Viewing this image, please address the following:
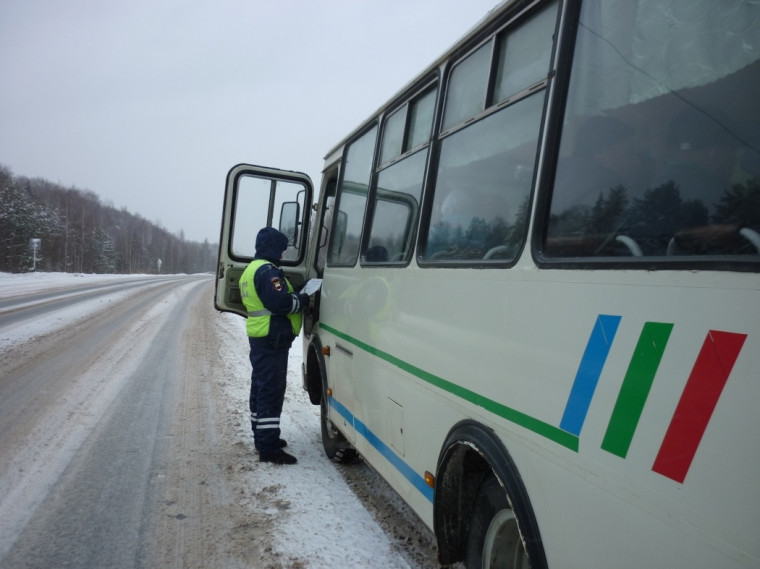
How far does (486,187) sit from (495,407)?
93cm

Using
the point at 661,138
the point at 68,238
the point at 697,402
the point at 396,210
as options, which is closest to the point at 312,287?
the point at 396,210

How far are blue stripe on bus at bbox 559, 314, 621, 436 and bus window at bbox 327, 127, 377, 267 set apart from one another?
241 cm

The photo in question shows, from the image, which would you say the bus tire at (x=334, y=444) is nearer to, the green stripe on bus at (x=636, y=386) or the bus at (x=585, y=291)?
the bus at (x=585, y=291)

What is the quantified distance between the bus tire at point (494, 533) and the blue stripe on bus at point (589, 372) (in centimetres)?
62

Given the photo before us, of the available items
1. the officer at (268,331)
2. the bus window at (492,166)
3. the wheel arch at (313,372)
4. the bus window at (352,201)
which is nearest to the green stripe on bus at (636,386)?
the bus window at (492,166)

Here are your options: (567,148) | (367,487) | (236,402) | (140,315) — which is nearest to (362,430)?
(367,487)

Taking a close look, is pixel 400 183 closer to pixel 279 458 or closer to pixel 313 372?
pixel 313 372

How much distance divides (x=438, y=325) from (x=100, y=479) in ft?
11.0

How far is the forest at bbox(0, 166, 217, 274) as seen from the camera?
51.8 m

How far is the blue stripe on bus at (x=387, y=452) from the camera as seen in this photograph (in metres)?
2.60

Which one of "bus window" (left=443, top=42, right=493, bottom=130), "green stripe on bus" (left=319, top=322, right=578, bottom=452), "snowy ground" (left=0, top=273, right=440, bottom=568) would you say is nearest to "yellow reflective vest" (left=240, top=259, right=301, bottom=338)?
"snowy ground" (left=0, top=273, right=440, bottom=568)

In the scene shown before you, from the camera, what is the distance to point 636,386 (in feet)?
4.24

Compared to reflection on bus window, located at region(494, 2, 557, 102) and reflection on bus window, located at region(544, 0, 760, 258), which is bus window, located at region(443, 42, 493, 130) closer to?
reflection on bus window, located at region(494, 2, 557, 102)

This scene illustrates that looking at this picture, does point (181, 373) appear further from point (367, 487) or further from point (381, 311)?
point (381, 311)
